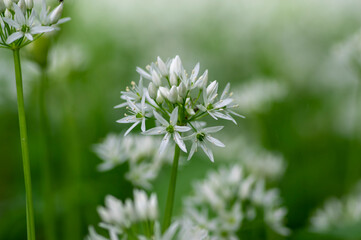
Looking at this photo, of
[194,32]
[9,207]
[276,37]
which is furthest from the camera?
[194,32]

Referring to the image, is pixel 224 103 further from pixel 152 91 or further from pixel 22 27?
pixel 22 27

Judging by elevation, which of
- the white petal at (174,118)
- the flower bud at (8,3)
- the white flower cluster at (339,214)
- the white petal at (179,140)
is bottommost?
the white petal at (179,140)

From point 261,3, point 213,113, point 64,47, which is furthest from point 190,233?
point 261,3

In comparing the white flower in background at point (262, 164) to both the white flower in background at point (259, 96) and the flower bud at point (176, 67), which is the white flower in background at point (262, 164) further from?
the flower bud at point (176, 67)

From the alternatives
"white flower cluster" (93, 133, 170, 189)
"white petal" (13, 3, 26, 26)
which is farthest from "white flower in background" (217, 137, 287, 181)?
"white petal" (13, 3, 26, 26)

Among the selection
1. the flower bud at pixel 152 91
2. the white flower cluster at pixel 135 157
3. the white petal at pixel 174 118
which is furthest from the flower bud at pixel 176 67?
the white flower cluster at pixel 135 157

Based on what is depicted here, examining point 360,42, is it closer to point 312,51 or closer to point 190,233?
point 190,233
